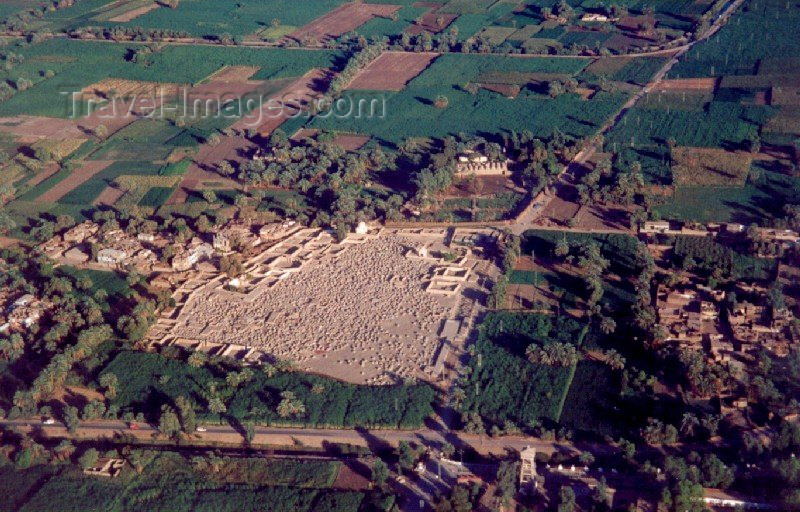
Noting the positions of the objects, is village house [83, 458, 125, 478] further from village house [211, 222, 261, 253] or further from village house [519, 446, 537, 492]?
village house [519, 446, 537, 492]

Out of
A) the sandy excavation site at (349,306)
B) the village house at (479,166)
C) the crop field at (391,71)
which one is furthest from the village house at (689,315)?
the crop field at (391,71)

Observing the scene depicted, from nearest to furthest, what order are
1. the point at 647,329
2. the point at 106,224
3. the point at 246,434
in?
the point at 246,434, the point at 647,329, the point at 106,224

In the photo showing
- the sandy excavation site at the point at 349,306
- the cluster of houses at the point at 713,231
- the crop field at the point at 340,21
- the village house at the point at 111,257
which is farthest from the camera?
the crop field at the point at 340,21

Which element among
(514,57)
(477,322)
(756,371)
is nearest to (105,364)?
(477,322)

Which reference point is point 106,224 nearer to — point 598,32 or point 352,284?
point 352,284

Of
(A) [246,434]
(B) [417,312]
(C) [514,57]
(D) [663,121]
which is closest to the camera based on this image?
(A) [246,434]

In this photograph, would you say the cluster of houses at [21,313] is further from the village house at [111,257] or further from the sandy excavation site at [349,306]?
the sandy excavation site at [349,306]
